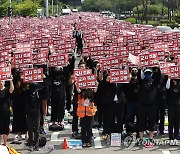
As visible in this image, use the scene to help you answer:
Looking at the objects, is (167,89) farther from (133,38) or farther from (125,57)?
(133,38)

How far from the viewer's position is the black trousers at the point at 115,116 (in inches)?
411

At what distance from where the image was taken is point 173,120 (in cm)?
1029

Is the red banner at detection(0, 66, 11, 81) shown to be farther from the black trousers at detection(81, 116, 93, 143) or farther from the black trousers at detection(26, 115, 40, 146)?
the black trousers at detection(81, 116, 93, 143)

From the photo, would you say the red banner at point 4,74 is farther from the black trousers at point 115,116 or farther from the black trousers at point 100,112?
the black trousers at point 100,112

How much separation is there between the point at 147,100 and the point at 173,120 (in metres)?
0.78

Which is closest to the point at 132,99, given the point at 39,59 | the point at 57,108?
the point at 57,108

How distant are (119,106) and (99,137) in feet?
3.71

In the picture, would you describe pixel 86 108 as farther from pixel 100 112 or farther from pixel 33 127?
pixel 100 112

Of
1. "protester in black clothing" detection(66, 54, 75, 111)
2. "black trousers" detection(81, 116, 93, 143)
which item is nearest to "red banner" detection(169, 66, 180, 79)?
"black trousers" detection(81, 116, 93, 143)

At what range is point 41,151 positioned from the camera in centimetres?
986

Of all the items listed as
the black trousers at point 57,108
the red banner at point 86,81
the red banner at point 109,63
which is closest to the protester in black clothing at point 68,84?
the black trousers at point 57,108

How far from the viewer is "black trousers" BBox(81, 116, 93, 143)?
1013 cm

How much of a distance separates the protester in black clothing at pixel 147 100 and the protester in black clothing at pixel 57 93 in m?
2.37

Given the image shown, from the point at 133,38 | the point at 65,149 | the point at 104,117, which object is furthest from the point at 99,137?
the point at 133,38
